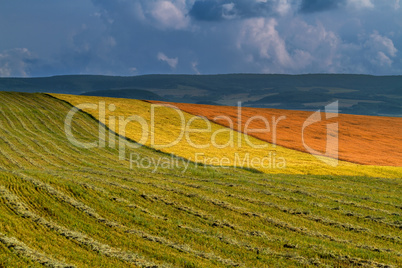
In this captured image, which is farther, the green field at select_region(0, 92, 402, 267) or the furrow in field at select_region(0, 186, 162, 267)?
the green field at select_region(0, 92, 402, 267)

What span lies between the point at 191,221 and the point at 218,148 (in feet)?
107

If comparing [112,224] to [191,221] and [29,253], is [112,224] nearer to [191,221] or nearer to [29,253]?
[191,221]

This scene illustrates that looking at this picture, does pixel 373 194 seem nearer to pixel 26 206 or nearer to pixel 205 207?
pixel 205 207

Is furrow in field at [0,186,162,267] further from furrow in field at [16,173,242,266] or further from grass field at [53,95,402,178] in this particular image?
grass field at [53,95,402,178]

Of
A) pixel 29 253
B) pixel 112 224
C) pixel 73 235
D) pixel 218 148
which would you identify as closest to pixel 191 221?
pixel 112 224

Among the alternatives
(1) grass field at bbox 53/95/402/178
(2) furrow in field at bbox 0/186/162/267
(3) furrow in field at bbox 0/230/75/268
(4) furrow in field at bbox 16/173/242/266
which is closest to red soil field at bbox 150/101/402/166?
(1) grass field at bbox 53/95/402/178

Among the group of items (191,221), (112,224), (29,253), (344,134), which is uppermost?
(344,134)

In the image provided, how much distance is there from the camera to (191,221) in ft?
64.7

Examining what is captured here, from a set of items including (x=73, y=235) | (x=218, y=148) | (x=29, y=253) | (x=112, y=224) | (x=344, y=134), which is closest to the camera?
(x=29, y=253)

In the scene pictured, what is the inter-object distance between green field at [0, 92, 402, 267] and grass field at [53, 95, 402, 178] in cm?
906

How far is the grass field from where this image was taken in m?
42.1

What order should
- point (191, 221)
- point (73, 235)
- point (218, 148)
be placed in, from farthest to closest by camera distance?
point (218, 148) → point (191, 221) → point (73, 235)

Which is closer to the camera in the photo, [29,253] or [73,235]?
[29,253]

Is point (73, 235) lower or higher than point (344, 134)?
lower
